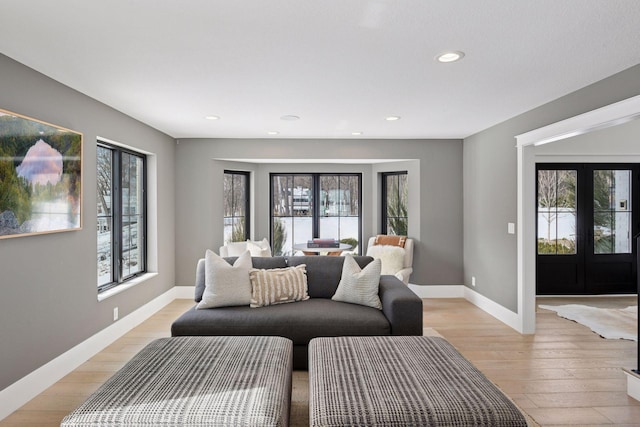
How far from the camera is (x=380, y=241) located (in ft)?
19.5

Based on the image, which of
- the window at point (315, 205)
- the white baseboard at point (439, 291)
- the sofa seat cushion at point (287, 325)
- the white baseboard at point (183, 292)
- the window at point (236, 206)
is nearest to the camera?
the sofa seat cushion at point (287, 325)

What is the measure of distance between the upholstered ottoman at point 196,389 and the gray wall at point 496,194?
3092 mm

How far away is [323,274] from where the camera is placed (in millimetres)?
3789

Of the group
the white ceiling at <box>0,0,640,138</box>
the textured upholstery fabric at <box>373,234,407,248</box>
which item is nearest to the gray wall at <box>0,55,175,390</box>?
the white ceiling at <box>0,0,640,138</box>

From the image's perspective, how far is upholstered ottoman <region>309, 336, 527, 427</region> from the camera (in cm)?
160

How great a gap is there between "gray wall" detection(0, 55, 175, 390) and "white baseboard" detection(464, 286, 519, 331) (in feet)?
13.6

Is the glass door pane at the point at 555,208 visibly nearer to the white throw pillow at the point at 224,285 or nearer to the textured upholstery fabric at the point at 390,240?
the textured upholstery fabric at the point at 390,240

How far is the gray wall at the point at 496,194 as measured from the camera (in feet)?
12.0

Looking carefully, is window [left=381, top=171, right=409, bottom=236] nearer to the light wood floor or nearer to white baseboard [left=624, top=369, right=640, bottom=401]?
the light wood floor

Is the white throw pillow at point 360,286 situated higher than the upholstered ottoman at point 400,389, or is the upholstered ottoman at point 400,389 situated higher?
the white throw pillow at point 360,286

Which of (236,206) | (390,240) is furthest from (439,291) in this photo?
(236,206)

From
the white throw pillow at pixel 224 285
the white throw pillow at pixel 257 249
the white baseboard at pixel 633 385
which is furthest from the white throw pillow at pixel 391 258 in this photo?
the white baseboard at pixel 633 385

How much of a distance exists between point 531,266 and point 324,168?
140 inches

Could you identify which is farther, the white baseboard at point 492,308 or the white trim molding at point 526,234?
the white baseboard at point 492,308
